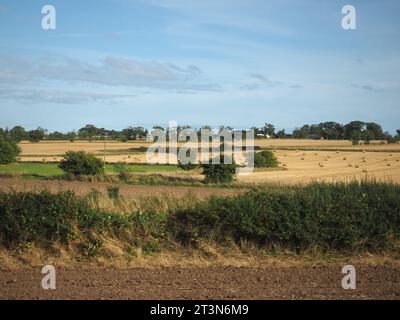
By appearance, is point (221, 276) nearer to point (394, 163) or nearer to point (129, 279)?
point (129, 279)

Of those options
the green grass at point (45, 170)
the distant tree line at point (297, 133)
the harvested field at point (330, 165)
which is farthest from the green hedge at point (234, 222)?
the distant tree line at point (297, 133)

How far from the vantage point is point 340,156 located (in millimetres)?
69250

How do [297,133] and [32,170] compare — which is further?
[297,133]

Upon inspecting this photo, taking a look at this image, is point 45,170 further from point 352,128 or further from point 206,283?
point 352,128

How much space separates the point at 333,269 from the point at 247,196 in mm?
2454

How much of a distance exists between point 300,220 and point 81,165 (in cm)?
3850

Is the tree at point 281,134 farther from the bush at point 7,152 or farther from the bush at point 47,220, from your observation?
the bush at point 47,220

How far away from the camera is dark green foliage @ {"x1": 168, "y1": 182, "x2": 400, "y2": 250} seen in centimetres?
921

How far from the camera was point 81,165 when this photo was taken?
45562 mm

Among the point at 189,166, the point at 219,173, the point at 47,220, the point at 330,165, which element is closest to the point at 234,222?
the point at 47,220

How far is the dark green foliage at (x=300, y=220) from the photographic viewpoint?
9.21 meters

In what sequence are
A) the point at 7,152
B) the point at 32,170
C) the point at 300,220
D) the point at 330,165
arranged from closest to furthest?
1. the point at 300,220
2. the point at 32,170
3. the point at 7,152
4. the point at 330,165

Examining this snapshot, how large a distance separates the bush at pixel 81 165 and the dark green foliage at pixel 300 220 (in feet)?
120
